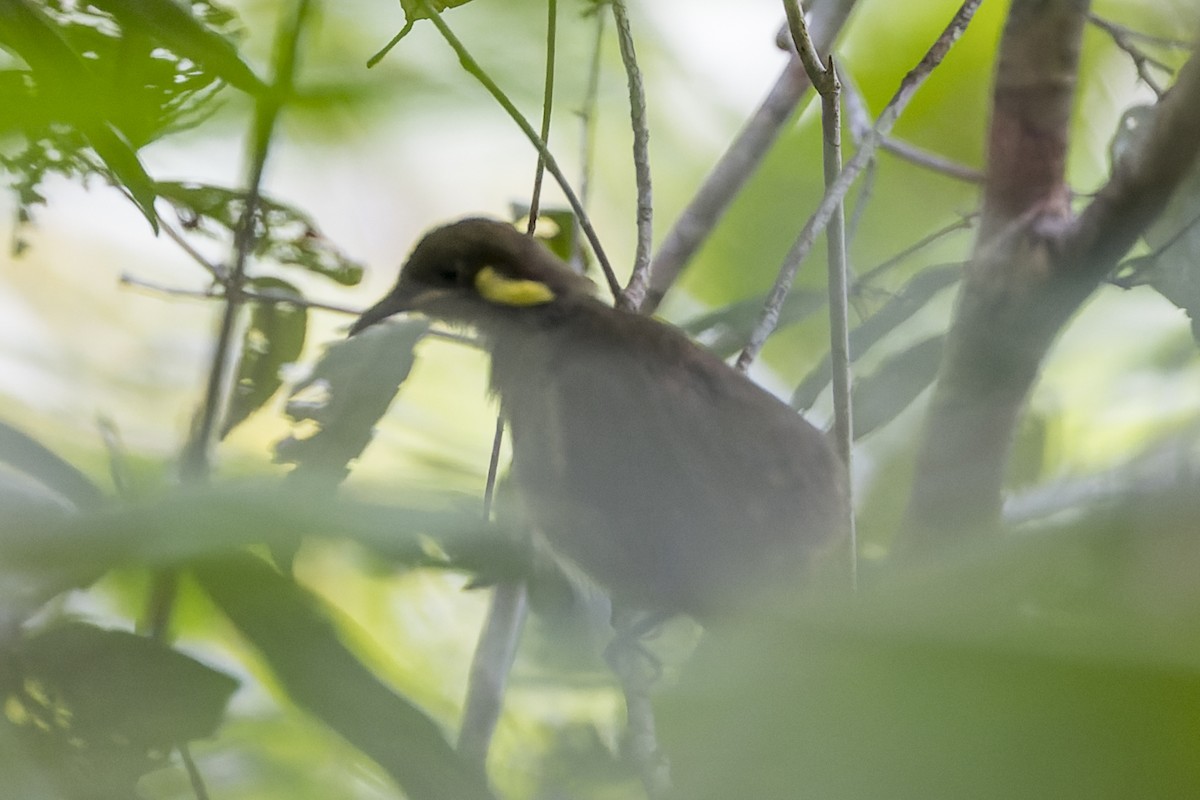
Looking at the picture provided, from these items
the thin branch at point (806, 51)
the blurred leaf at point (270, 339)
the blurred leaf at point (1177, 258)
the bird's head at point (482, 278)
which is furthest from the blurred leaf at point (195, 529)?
the bird's head at point (482, 278)

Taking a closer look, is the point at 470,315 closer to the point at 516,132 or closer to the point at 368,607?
the point at 516,132

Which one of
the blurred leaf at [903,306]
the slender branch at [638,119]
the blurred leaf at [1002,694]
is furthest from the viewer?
the slender branch at [638,119]

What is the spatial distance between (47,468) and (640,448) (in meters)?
0.29

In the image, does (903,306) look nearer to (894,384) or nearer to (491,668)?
(894,384)

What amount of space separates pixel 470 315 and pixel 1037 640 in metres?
0.73

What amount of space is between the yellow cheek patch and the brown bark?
0.32 meters

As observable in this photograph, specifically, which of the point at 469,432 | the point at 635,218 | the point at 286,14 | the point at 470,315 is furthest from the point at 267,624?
the point at 470,315

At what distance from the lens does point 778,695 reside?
15 cm

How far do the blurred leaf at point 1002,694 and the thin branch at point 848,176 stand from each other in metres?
0.25

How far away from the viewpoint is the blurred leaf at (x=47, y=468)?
18 cm

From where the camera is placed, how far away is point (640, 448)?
0.46 m

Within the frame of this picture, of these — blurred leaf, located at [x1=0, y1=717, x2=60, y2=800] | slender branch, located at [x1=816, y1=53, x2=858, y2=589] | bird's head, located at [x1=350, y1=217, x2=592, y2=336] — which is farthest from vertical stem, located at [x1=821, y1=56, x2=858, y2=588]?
bird's head, located at [x1=350, y1=217, x2=592, y2=336]

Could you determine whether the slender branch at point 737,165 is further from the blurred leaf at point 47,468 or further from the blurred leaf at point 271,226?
the blurred leaf at point 47,468

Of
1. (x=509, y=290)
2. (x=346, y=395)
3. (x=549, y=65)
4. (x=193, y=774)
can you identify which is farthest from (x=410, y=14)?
(x=509, y=290)
